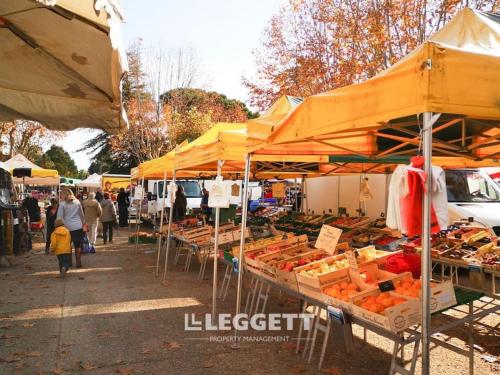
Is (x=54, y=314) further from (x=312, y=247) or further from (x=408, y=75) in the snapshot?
(x=408, y=75)

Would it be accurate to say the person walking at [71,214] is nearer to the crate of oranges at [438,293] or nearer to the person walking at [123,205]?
the crate of oranges at [438,293]

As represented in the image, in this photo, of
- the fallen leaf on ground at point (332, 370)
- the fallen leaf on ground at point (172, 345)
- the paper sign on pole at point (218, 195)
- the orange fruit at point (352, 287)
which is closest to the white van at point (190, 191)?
the paper sign on pole at point (218, 195)

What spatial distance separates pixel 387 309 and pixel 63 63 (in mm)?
3069

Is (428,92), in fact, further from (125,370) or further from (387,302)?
(125,370)

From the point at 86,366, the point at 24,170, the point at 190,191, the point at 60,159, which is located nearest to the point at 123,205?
the point at 190,191

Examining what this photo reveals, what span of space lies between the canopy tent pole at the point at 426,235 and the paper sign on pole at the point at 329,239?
1.97 meters

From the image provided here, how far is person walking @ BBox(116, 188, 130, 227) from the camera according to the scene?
19.3 meters

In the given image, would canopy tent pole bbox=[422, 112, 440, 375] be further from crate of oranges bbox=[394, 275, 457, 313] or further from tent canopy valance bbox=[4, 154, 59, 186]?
tent canopy valance bbox=[4, 154, 59, 186]

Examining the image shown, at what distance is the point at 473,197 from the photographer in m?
10.1

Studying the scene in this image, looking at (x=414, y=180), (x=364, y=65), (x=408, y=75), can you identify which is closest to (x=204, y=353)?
(x=414, y=180)

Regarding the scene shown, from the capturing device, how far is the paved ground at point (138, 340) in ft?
14.4

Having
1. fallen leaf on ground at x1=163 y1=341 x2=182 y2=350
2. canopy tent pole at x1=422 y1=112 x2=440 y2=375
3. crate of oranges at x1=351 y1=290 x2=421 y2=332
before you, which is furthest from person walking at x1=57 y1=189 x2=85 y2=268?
canopy tent pole at x1=422 y1=112 x2=440 y2=375

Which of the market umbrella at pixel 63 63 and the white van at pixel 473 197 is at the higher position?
the market umbrella at pixel 63 63

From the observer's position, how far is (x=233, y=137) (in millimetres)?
5805
